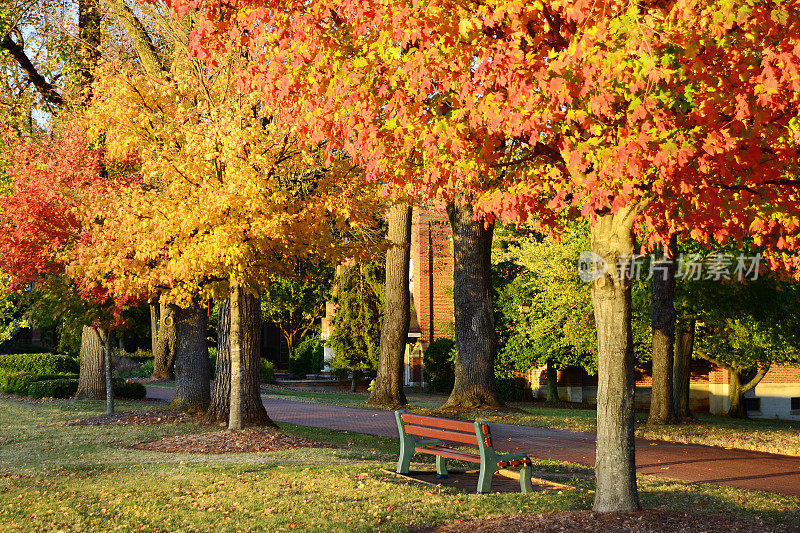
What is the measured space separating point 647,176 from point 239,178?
22.5ft

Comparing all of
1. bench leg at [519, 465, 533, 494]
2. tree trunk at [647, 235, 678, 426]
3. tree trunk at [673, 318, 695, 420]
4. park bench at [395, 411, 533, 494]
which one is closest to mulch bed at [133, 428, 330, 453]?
park bench at [395, 411, 533, 494]

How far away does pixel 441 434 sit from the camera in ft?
31.9

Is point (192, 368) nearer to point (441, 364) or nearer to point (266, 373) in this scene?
point (441, 364)

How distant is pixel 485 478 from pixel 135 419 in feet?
34.7

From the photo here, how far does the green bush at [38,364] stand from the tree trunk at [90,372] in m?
11.8

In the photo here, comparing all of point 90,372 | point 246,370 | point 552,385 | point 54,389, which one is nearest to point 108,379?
point 90,372

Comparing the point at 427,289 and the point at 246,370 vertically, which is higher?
the point at 427,289

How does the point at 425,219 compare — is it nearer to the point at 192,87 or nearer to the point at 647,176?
the point at 192,87

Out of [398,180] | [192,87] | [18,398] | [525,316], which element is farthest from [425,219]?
[398,180]

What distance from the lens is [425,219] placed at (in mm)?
38719

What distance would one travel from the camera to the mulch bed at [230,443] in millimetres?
12719

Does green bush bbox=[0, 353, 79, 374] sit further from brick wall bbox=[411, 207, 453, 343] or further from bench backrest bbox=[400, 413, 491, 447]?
bench backrest bbox=[400, 413, 491, 447]

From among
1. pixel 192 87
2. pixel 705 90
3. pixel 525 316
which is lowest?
pixel 525 316

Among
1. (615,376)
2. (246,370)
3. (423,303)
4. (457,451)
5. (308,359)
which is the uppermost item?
(423,303)
